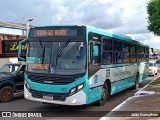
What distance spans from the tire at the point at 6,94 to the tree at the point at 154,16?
1099 centimetres

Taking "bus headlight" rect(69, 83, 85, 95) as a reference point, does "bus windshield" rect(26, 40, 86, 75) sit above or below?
above

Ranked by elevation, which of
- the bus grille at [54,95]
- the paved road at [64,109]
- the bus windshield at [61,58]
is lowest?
the paved road at [64,109]

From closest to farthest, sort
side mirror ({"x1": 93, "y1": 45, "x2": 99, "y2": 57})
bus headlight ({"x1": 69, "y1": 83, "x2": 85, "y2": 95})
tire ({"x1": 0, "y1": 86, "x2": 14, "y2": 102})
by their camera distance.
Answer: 1. bus headlight ({"x1": 69, "y1": 83, "x2": 85, "y2": 95})
2. side mirror ({"x1": 93, "y1": 45, "x2": 99, "y2": 57})
3. tire ({"x1": 0, "y1": 86, "x2": 14, "y2": 102})

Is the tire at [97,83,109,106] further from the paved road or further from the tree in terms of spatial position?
the tree

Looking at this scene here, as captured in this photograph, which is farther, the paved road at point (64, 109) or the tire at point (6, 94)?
the tire at point (6, 94)

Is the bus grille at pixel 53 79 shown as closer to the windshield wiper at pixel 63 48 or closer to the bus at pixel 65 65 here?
the bus at pixel 65 65

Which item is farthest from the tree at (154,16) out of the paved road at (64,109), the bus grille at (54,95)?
the bus grille at (54,95)

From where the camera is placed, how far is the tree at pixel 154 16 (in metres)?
20.8

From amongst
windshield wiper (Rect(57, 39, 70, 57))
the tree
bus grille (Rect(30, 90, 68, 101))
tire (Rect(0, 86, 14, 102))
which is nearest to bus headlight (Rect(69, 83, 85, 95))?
bus grille (Rect(30, 90, 68, 101))

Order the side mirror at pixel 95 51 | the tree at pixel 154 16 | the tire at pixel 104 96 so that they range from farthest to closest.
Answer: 1. the tree at pixel 154 16
2. the tire at pixel 104 96
3. the side mirror at pixel 95 51

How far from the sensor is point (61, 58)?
10.7 meters

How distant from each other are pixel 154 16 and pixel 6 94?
11.3 m

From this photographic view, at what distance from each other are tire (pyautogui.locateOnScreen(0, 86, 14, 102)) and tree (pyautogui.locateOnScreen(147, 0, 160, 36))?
11.0 meters

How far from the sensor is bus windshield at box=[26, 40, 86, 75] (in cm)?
1062
